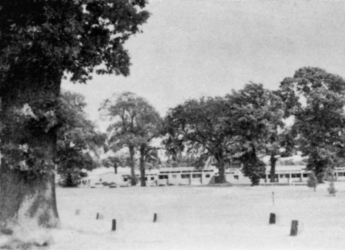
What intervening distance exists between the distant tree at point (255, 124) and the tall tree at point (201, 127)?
498cm

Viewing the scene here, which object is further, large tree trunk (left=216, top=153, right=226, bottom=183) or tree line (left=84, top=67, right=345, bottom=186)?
large tree trunk (left=216, top=153, right=226, bottom=183)

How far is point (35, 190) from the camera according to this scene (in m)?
13.5

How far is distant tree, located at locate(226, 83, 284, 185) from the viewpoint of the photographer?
52812 mm

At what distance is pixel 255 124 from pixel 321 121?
8.26 m

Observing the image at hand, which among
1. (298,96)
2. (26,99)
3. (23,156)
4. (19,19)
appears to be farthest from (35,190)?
(298,96)

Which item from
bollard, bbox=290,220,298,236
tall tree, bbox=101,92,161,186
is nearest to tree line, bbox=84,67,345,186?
tall tree, bbox=101,92,161,186

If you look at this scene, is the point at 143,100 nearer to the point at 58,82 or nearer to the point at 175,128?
the point at 175,128

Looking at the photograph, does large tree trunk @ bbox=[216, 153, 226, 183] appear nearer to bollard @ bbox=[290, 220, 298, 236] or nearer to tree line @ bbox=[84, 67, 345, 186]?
tree line @ bbox=[84, 67, 345, 186]

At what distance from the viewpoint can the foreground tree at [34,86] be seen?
41.2 feet

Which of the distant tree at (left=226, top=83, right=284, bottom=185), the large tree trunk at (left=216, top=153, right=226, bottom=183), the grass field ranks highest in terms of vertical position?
the distant tree at (left=226, top=83, right=284, bottom=185)

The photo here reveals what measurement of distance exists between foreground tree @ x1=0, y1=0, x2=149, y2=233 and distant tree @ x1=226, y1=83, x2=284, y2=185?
40219 mm

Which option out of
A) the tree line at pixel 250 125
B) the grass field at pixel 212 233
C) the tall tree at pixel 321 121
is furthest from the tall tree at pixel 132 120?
the grass field at pixel 212 233

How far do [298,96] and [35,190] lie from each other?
48215mm

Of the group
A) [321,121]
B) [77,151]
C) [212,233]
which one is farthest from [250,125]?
[212,233]
